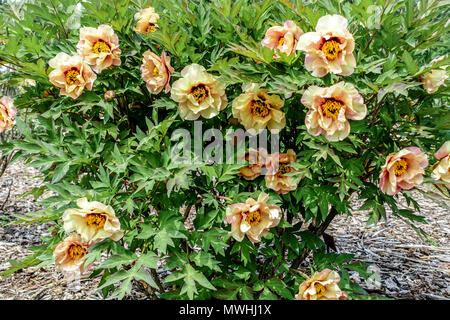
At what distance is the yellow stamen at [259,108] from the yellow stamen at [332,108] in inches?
9.9

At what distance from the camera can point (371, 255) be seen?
2959 millimetres

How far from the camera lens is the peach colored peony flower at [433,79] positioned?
1.45 meters

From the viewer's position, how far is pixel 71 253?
163 cm

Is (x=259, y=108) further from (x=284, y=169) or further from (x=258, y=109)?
(x=284, y=169)

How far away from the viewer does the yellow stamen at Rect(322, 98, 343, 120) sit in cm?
138

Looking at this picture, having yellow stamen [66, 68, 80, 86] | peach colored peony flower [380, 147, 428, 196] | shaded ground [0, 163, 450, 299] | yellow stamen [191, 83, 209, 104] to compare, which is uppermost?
yellow stamen [66, 68, 80, 86]

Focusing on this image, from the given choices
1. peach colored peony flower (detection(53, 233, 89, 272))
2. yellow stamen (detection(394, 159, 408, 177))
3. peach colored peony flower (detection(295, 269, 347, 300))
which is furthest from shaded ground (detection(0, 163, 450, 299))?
yellow stamen (detection(394, 159, 408, 177))

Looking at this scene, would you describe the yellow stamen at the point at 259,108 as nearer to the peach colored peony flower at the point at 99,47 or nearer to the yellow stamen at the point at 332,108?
the yellow stamen at the point at 332,108

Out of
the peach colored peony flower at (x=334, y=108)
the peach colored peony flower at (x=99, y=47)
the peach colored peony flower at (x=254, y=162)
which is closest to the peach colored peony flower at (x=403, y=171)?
the peach colored peony flower at (x=334, y=108)

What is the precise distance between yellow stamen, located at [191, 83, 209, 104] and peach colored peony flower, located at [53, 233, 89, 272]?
722mm

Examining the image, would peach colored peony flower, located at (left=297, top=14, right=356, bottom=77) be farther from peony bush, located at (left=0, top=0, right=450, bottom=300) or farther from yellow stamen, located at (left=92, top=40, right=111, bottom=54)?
yellow stamen, located at (left=92, top=40, right=111, bottom=54)

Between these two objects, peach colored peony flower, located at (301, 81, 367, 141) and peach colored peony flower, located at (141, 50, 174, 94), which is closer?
peach colored peony flower, located at (301, 81, 367, 141)

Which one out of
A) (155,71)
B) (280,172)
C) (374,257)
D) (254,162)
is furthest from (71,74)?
(374,257)
